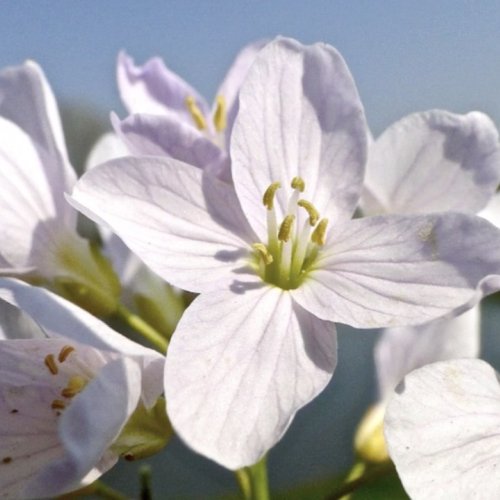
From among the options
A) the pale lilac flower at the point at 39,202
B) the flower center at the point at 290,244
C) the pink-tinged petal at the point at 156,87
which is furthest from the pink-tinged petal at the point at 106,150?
the flower center at the point at 290,244

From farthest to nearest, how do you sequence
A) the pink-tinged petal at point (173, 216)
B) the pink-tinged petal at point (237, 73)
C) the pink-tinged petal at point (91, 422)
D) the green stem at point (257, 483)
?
1. the pink-tinged petal at point (237, 73)
2. the green stem at point (257, 483)
3. the pink-tinged petal at point (173, 216)
4. the pink-tinged petal at point (91, 422)

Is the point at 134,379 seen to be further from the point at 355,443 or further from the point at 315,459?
the point at 315,459

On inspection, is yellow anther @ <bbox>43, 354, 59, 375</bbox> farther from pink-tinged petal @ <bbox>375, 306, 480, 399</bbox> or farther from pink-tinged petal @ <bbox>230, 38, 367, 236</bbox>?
pink-tinged petal @ <bbox>375, 306, 480, 399</bbox>

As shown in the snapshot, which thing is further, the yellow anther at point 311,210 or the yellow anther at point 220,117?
the yellow anther at point 220,117

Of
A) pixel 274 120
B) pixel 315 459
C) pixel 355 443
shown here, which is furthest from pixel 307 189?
pixel 315 459

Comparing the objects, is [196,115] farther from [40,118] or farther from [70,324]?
[70,324]

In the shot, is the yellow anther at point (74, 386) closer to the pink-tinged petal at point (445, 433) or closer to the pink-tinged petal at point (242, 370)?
the pink-tinged petal at point (242, 370)

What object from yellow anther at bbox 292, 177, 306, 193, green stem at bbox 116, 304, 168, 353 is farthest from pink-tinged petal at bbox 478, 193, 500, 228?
green stem at bbox 116, 304, 168, 353
